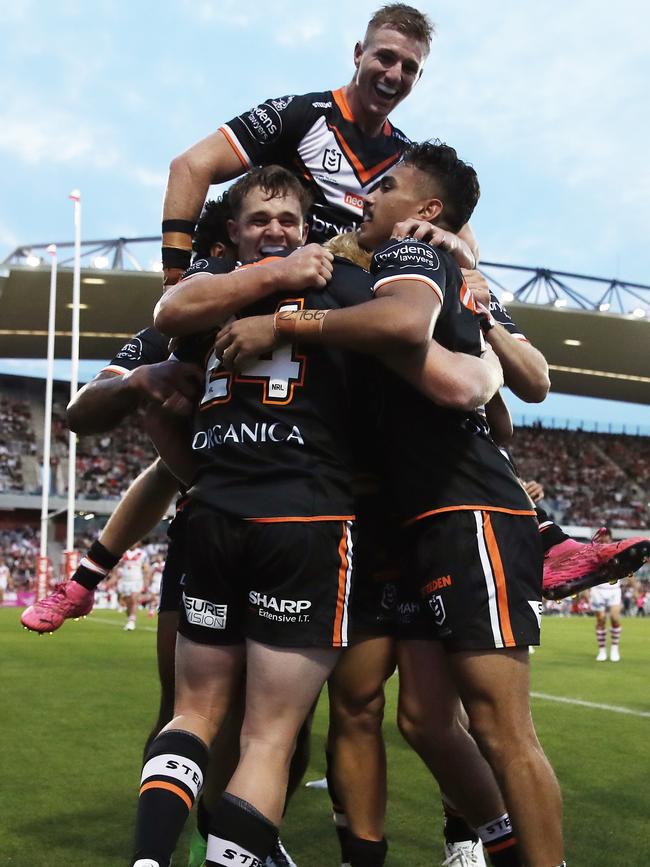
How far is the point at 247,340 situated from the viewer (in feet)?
9.05

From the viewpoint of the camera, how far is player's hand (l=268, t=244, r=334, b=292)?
2.79m

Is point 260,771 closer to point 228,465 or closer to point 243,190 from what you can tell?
point 228,465

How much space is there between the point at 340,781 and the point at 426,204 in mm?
2013

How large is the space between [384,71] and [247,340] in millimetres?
1684

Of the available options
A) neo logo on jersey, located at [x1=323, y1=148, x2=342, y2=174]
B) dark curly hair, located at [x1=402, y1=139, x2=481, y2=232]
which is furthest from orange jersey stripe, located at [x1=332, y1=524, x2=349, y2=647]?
neo logo on jersey, located at [x1=323, y1=148, x2=342, y2=174]

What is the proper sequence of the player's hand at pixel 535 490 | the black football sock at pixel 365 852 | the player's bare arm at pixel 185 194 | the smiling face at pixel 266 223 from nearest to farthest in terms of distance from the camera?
the smiling face at pixel 266 223 → the black football sock at pixel 365 852 → the player's bare arm at pixel 185 194 → the player's hand at pixel 535 490

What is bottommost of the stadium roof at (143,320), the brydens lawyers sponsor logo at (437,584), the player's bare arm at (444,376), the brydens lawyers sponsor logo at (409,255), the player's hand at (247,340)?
the brydens lawyers sponsor logo at (437,584)

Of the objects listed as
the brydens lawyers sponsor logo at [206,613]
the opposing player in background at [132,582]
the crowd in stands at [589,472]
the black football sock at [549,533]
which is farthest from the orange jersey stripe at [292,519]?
the crowd in stands at [589,472]

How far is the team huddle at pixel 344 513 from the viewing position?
2695 millimetres

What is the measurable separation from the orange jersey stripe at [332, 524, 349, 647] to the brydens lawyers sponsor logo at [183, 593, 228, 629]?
12.9 inches

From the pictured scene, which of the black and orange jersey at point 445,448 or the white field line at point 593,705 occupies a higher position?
the black and orange jersey at point 445,448

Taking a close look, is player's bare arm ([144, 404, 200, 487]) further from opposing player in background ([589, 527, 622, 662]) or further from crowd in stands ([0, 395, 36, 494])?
crowd in stands ([0, 395, 36, 494])

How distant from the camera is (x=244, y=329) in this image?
277 centimetres

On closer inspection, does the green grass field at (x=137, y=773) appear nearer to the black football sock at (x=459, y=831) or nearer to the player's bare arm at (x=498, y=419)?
the black football sock at (x=459, y=831)
